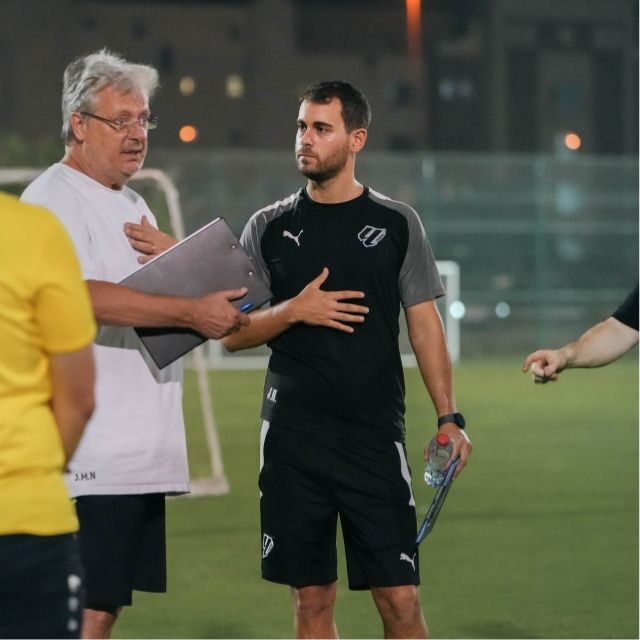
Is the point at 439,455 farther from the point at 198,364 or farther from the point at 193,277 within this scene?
the point at 198,364

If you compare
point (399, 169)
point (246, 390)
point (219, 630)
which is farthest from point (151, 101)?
point (399, 169)

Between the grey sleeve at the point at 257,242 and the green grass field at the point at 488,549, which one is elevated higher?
the grey sleeve at the point at 257,242

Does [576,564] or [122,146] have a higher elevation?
[122,146]

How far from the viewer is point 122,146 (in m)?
4.95

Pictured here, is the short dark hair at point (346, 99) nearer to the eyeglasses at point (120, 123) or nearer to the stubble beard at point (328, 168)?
the stubble beard at point (328, 168)

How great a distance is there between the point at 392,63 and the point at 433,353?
89.9m

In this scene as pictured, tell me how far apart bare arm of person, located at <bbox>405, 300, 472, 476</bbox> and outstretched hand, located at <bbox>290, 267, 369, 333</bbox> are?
0.28 metres

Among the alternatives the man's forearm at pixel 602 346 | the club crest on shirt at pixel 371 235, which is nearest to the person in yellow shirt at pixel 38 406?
the club crest on shirt at pixel 371 235

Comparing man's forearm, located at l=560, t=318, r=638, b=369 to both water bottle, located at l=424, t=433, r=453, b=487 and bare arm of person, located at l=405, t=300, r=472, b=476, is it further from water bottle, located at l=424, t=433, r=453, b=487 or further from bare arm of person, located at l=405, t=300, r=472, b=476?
water bottle, located at l=424, t=433, r=453, b=487

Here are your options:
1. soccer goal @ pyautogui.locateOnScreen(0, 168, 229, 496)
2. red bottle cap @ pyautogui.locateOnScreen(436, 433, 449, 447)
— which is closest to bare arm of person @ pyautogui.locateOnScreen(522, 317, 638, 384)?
red bottle cap @ pyautogui.locateOnScreen(436, 433, 449, 447)

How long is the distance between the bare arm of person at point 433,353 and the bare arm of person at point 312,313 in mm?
236

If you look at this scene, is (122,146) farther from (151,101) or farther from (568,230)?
(568,230)

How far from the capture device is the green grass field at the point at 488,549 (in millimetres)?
7184

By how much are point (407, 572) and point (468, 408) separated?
14.2 m
